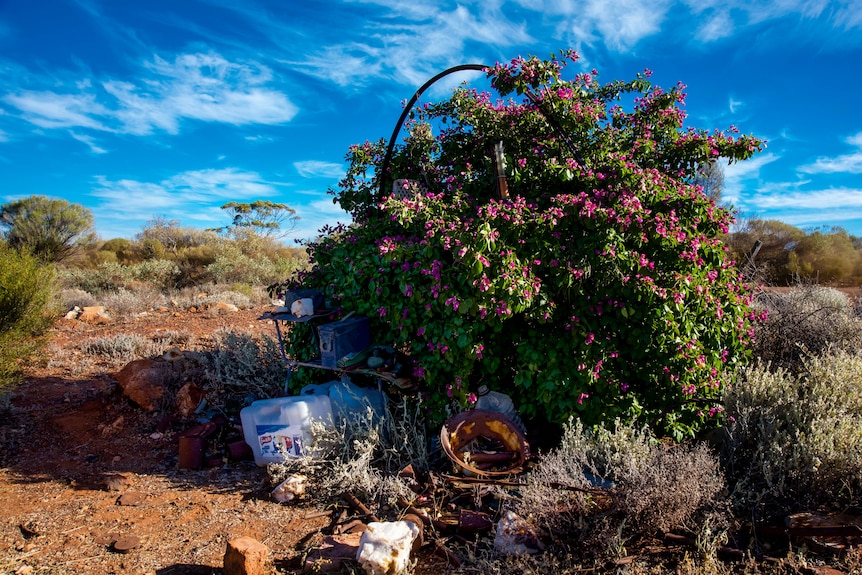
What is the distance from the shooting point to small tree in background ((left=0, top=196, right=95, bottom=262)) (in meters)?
20.1

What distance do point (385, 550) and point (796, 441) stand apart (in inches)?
99.6

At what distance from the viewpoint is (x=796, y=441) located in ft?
10.7

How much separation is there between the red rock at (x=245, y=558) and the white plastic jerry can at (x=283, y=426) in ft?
3.39

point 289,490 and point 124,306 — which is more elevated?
point 124,306

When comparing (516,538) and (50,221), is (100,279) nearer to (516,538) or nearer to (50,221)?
(50,221)

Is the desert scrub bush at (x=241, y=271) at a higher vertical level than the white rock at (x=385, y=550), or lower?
higher

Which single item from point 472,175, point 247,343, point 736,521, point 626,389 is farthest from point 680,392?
point 247,343

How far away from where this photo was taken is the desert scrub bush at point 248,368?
5.42 m

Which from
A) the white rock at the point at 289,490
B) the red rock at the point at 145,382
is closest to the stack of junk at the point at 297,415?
the white rock at the point at 289,490

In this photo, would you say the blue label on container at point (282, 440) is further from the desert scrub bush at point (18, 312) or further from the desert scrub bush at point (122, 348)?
the desert scrub bush at point (122, 348)

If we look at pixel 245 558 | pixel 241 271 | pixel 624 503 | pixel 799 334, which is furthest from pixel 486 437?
pixel 241 271

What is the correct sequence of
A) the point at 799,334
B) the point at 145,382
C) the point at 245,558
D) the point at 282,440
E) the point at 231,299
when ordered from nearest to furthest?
the point at 245,558, the point at 282,440, the point at 799,334, the point at 145,382, the point at 231,299

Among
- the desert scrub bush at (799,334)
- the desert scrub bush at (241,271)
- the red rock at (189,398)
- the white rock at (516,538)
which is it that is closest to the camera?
the white rock at (516,538)

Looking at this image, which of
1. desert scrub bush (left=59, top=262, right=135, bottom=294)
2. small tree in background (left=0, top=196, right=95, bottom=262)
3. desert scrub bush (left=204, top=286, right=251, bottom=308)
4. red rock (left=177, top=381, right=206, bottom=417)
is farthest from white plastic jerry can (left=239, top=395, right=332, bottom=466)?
small tree in background (left=0, top=196, right=95, bottom=262)
